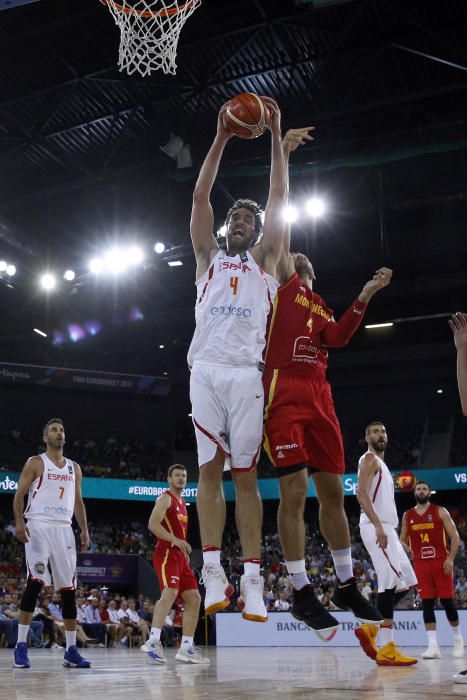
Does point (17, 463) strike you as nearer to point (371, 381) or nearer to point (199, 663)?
point (371, 381)

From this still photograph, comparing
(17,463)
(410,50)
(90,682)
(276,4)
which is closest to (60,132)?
(276,4)

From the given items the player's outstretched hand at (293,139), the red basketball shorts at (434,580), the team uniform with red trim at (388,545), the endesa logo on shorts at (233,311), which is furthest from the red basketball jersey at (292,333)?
the red basketball shorts at (434,580)

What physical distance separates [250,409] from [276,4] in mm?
10539

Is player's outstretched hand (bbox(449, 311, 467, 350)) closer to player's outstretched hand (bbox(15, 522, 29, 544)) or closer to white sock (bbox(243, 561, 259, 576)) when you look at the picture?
white sock (bbox(243, 561, 259, 576))

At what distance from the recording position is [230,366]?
4594 mm

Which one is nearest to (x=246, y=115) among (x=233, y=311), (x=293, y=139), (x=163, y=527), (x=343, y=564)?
(x=293, y=139)

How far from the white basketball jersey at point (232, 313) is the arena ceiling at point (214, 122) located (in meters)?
8.46

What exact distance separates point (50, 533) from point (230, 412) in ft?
13.0

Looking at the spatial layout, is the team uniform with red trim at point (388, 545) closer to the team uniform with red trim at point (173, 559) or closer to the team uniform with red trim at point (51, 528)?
the team uniform with red trim at point (173, 559)

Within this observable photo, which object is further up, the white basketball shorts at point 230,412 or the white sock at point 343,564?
the white basketball shorts at point 230,412

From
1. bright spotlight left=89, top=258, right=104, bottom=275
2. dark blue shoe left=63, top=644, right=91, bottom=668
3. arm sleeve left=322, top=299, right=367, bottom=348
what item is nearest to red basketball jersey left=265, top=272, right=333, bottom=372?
arm sleeve left=322, top=299, right=367, bottom=348

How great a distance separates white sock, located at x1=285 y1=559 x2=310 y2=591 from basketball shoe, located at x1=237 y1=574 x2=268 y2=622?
36 centimetres

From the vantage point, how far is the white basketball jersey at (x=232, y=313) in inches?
182

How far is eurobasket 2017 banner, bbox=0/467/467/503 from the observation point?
25656 millimetres
